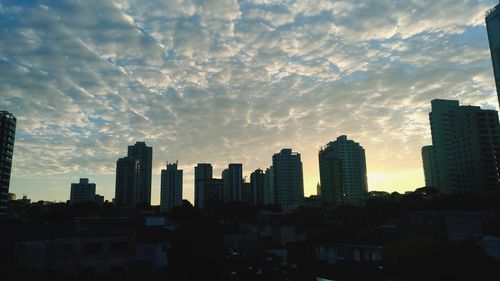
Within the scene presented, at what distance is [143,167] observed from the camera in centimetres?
17562

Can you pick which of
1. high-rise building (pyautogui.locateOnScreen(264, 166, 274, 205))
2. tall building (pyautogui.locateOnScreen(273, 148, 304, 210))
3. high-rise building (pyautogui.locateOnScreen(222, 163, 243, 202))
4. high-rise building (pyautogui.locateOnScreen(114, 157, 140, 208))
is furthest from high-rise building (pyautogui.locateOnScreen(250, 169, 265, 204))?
high-rise building (pyautogui.locateOnScreen(114, 157, 140, 208))

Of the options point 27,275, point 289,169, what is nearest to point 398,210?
point 27,275

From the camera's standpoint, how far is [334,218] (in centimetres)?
8306

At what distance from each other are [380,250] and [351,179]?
126 m

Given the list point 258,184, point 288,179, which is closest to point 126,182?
point 258,184

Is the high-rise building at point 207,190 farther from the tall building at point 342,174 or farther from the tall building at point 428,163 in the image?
the tall building at point 428,163

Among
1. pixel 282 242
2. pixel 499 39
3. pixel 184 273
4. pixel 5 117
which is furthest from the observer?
pixel 5 117

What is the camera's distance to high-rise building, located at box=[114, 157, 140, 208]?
529 feet

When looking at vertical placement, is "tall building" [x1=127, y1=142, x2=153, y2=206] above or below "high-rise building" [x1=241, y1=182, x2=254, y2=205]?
above

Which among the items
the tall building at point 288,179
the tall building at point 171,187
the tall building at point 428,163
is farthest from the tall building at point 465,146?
the tall building at point 171,187

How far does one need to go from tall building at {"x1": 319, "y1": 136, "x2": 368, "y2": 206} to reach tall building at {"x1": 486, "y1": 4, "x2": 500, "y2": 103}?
82812mm

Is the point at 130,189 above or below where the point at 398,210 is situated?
above

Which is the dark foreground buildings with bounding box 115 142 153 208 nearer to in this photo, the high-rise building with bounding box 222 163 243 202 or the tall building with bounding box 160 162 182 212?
the tall building with bounding box 160 162 182 212

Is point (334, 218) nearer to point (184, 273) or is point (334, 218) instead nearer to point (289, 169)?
point (184, 273)
